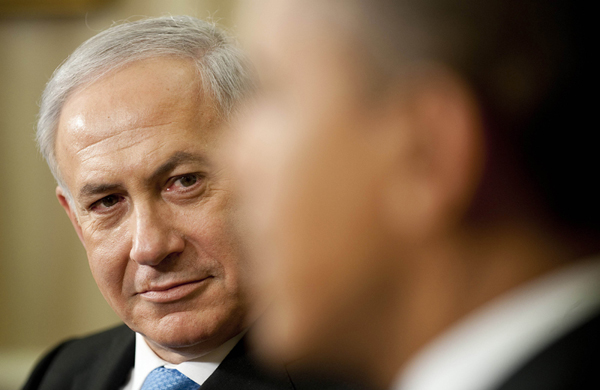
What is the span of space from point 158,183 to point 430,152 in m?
0.81

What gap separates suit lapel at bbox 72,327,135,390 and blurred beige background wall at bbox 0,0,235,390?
95 cm

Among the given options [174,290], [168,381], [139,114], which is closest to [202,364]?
[168,381]

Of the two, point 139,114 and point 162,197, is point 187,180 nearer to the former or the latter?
point 162,197

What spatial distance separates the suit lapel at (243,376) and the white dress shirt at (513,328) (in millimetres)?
713

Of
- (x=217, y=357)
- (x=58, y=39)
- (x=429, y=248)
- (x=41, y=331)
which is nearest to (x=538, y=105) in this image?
(x=429, y=248)

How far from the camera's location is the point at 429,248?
631 mm

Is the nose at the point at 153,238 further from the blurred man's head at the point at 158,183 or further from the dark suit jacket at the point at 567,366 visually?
the dark suit jacket at the point at 567,366

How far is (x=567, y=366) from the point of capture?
0.57 meters

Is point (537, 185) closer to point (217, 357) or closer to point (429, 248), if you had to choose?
point (429, 248)

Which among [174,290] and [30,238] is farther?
[30,238]

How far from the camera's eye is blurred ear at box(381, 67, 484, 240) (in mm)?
595

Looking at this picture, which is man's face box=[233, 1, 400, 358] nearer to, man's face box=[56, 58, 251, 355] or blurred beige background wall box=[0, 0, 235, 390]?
man's face box=[56, 58, 251, 355]

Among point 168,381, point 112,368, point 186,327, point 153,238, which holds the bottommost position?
point 112,368

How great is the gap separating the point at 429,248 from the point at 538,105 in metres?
0.21
